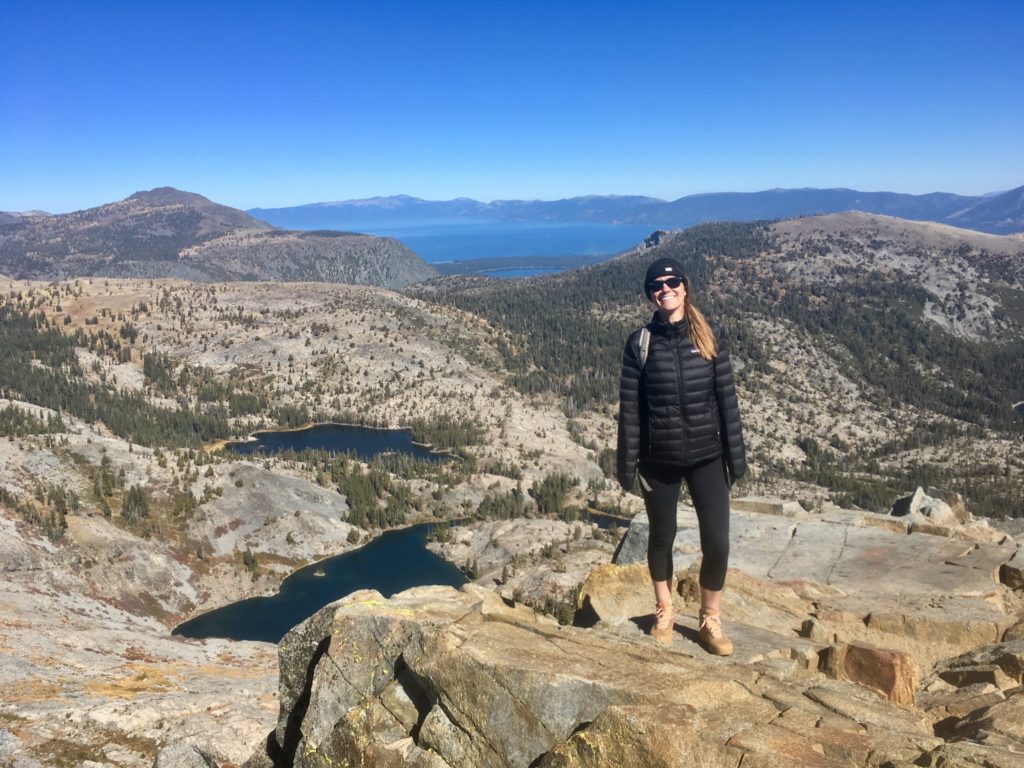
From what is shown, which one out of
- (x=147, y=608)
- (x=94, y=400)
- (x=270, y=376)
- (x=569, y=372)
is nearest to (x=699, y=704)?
(x=147, y=608)

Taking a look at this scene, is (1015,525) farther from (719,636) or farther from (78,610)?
(78,610)

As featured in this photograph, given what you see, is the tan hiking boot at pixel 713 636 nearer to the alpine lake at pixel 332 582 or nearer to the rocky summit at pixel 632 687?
the rocky summit at pixel 632 687

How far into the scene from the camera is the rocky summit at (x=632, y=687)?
23.8ft

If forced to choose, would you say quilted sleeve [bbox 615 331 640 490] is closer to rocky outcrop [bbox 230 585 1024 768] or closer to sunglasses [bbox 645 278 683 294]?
sunglasses [bbox 645 278 683 294]

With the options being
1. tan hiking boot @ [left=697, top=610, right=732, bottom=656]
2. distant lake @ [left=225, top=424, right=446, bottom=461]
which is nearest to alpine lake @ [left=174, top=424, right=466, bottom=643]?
distant lake @ [left=225, top=424, right=446, bottom=461]

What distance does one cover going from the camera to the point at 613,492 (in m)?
114

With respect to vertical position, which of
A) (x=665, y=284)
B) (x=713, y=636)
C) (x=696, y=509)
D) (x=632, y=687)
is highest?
(x=665, y=284)

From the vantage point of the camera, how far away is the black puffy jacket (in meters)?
9.39

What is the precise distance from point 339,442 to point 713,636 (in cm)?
12997

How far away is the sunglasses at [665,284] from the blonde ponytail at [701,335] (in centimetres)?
31

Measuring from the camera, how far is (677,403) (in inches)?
371

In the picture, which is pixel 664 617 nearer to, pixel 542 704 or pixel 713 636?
pixel 713 636

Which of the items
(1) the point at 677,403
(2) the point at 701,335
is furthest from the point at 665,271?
(1) the point at 677,403

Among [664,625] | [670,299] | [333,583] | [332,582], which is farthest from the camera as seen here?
[332,582]
